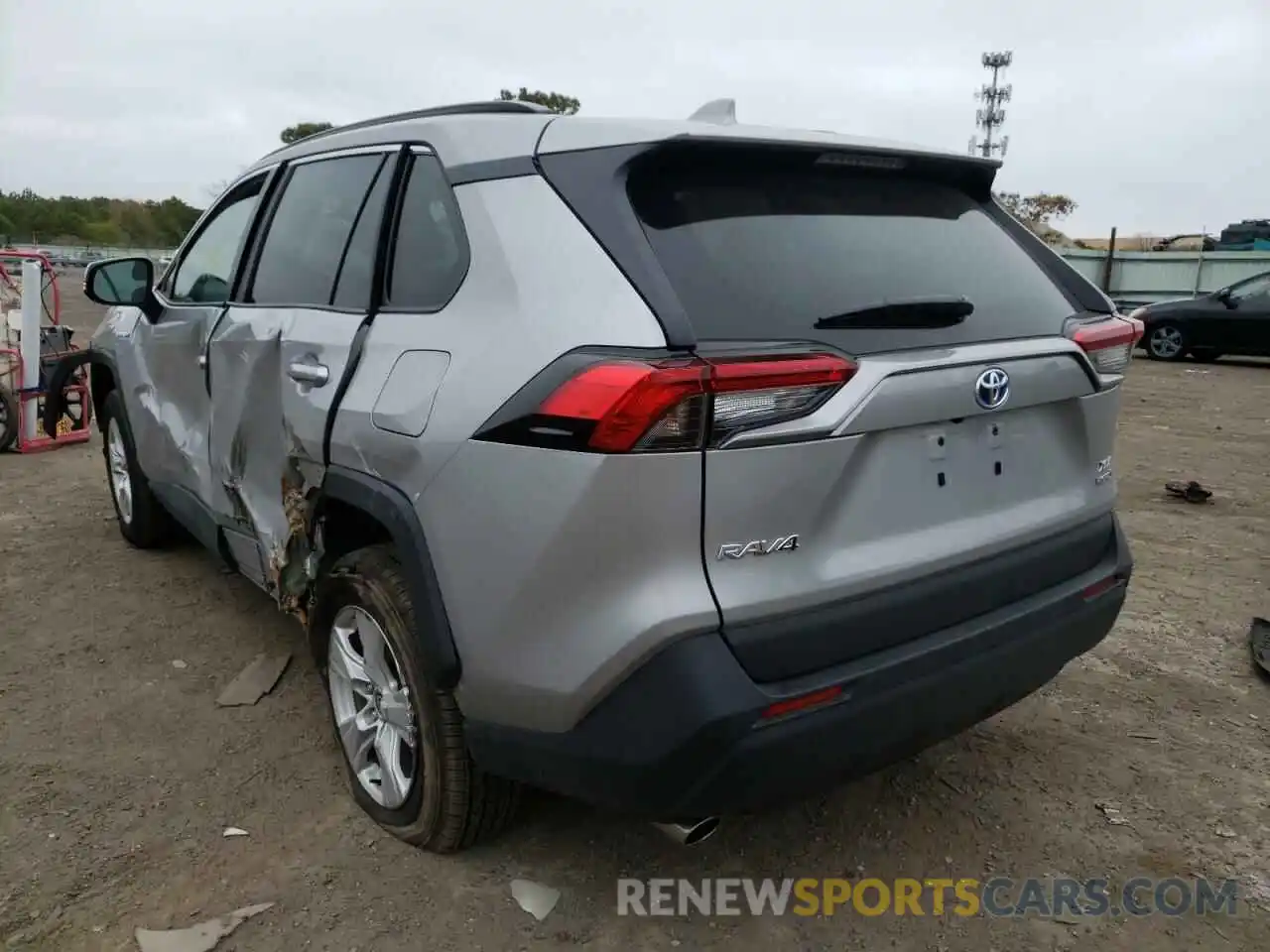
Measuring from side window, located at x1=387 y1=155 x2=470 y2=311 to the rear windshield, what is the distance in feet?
1.69

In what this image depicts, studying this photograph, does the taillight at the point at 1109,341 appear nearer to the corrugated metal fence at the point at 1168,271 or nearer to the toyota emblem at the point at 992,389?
the toyota emblem at the point at 992,389

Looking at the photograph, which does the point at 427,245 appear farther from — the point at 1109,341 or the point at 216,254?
the point at 216,254

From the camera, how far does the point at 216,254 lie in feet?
12.8

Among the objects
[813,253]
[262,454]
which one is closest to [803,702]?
[813,253]

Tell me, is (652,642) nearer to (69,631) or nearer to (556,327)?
(556,327)

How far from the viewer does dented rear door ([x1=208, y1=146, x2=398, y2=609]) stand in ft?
8.83

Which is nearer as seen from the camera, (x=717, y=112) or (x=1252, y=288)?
(x=717, y=112)

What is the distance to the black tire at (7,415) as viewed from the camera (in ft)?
24.0

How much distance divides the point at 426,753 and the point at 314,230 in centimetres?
170

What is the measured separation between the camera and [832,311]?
2057mm

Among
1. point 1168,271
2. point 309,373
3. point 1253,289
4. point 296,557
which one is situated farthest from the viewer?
point 1168,271

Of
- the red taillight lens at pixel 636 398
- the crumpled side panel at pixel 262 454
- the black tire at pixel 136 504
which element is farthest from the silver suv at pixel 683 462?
the black tire at pixel 136 504

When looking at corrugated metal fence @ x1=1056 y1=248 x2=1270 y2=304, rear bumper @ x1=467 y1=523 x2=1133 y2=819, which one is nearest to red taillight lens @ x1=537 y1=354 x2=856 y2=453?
rear bumper @ x1=467 y1=523 x2=1133 y2=819

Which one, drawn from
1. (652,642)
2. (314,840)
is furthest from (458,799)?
(652,642)
